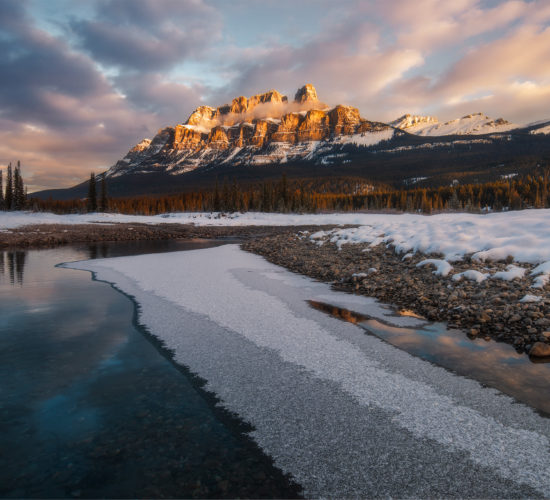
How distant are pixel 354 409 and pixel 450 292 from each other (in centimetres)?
670

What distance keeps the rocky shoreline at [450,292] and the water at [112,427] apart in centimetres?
572

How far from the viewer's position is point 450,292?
9820 millimetres

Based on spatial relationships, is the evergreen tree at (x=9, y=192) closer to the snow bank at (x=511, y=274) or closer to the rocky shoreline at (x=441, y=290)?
the rocky shoreline at (x=441, y=290)

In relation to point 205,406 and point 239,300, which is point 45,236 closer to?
point 239,300

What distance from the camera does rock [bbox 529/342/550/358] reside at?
6.13 metres

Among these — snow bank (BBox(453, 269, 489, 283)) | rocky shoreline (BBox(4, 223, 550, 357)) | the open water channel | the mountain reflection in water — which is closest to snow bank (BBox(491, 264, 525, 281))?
rocky shoreline (BBox(4, 223, 550, 357))

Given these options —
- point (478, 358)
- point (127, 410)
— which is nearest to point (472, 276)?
point (478, 358)

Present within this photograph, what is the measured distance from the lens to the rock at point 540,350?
6133 mm

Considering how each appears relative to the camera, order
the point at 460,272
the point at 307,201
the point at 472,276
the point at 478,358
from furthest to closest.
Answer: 1. the point at 307,201
2. the point at 460,272
3. the point at 472,276
4. the point at 478,358

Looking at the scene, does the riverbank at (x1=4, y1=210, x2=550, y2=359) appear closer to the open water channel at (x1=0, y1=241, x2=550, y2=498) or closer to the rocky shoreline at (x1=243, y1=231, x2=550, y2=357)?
the rocky shoreline at (x1=243, y1=231, x2=550, y2=357)

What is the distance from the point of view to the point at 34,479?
3.35m

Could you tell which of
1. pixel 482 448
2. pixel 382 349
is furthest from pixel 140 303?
pixel 482 448

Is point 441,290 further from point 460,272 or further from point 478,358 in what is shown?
point 478,358

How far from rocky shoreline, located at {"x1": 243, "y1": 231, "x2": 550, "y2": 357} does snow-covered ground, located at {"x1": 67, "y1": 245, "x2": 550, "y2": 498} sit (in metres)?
1.77
